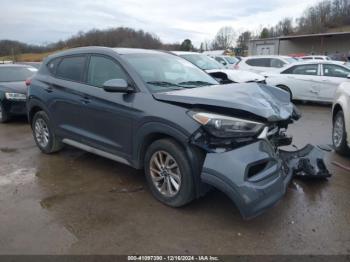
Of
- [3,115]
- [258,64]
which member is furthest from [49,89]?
[258,64]

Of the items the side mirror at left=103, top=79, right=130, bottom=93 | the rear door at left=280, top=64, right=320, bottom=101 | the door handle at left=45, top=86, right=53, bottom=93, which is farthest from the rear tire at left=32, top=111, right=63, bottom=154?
the rear door at left=280, top=64, right=320, bottom=101

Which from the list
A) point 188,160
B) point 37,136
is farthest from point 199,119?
point 37,136

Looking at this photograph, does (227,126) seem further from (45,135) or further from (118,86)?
(45,135)

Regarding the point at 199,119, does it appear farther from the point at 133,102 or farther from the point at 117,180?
the point at 117,180

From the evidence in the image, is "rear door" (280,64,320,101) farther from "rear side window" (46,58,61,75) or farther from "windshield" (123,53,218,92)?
"rear side window" (46,58,61,75)

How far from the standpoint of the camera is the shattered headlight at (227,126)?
131 inches

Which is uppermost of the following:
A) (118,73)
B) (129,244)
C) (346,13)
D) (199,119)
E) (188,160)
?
(346,13)

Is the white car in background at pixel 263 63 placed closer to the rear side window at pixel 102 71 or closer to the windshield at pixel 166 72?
the windshield at pixel 166 72

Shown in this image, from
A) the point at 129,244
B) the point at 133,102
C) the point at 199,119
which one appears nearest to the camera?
the point at 129,244

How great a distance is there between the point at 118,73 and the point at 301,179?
8.91ft

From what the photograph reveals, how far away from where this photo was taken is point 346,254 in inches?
116

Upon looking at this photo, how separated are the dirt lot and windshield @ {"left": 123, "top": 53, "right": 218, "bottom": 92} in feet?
4.40

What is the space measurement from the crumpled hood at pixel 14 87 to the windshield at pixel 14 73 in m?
0.45

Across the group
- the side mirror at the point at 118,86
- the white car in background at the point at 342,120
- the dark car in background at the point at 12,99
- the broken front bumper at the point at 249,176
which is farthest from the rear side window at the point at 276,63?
the broken front bumper at the point at 249,176
